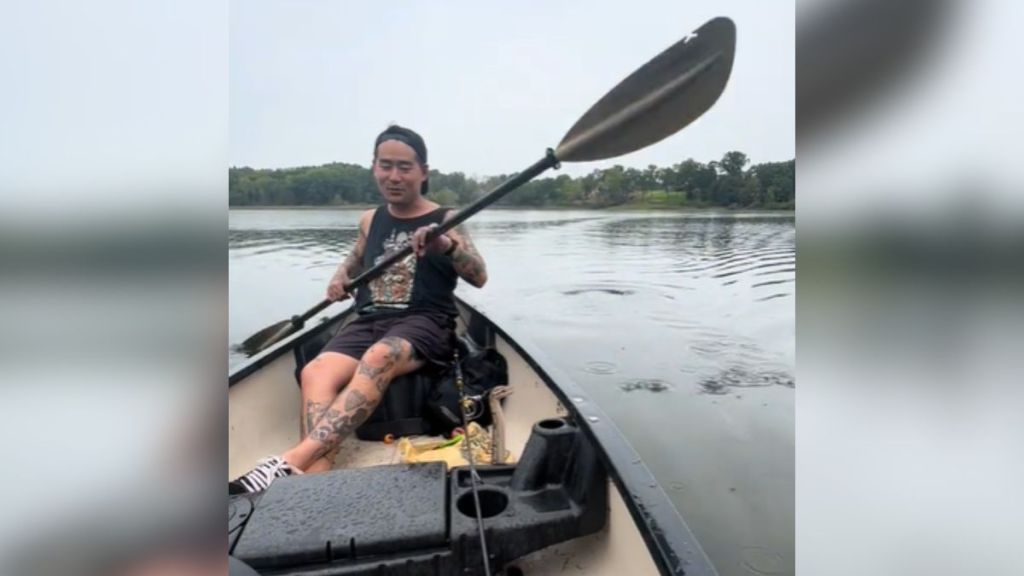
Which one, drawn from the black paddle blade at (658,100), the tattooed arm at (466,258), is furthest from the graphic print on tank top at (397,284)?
the black paddle blade at (658,100)

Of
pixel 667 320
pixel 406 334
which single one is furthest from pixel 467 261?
pixel 667 320

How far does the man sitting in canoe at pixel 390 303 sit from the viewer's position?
1475 millimetres

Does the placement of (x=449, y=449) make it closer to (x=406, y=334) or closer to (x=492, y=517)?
(x=406, y=334)

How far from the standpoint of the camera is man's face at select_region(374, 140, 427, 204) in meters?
1.87

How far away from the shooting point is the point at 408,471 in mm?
1026

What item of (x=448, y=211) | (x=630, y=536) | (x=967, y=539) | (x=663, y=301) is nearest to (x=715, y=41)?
(x=448, y=211)

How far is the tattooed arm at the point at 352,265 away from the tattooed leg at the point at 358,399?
468mm

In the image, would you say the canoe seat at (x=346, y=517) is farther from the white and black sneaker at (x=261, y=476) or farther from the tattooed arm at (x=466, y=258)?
the tattooed arm at (x=466, y=258)

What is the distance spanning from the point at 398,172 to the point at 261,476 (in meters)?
1.05

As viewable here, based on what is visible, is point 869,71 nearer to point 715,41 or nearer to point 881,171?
point 881,171

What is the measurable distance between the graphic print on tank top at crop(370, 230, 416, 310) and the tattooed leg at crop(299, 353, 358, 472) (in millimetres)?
272

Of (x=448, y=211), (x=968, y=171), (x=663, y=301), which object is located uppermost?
(x=448, y=211)

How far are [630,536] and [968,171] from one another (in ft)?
2.55

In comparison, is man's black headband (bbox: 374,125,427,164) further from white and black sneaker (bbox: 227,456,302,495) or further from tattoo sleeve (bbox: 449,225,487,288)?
white and black sneaker (bbox: 227,456,302,495)
